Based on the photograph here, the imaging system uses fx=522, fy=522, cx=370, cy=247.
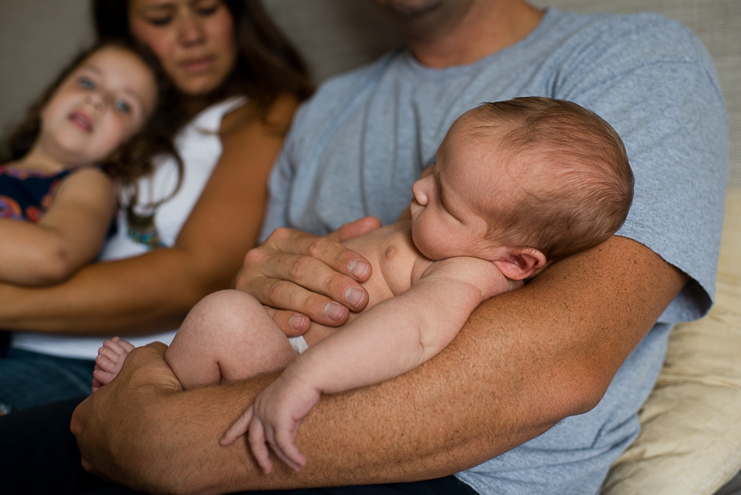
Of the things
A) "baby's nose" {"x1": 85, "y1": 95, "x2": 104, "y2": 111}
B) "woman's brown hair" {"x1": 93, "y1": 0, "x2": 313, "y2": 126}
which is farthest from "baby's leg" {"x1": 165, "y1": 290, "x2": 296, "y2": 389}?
"baby's nose" {"x1": 85, "y1": 95, "x2": 104, "y2": 111}

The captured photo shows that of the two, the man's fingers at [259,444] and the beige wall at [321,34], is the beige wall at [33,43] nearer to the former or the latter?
the beige wall at [321,34]

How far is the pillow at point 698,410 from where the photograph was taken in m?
1.00

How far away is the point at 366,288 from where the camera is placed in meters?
0.95

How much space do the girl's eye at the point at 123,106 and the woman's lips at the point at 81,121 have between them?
0.11 m

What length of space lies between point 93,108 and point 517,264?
1.55 meters

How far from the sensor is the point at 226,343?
848 millimetres

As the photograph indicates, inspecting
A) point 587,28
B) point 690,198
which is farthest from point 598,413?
point 587,28

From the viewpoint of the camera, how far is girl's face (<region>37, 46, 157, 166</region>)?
5.69ft

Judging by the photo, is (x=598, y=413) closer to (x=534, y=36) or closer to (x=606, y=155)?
(x=606, y=155)

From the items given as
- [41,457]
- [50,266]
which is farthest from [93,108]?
[41,457]

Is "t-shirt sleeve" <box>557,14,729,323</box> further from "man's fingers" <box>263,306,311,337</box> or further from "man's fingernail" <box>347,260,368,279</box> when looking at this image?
"man's fingers" <box>263,306,311,337</box>

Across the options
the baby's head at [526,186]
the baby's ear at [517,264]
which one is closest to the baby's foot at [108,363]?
the baby's head at [526,186]

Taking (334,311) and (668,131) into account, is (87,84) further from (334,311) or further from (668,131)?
(668,131)

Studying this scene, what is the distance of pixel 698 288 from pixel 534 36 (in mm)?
750
